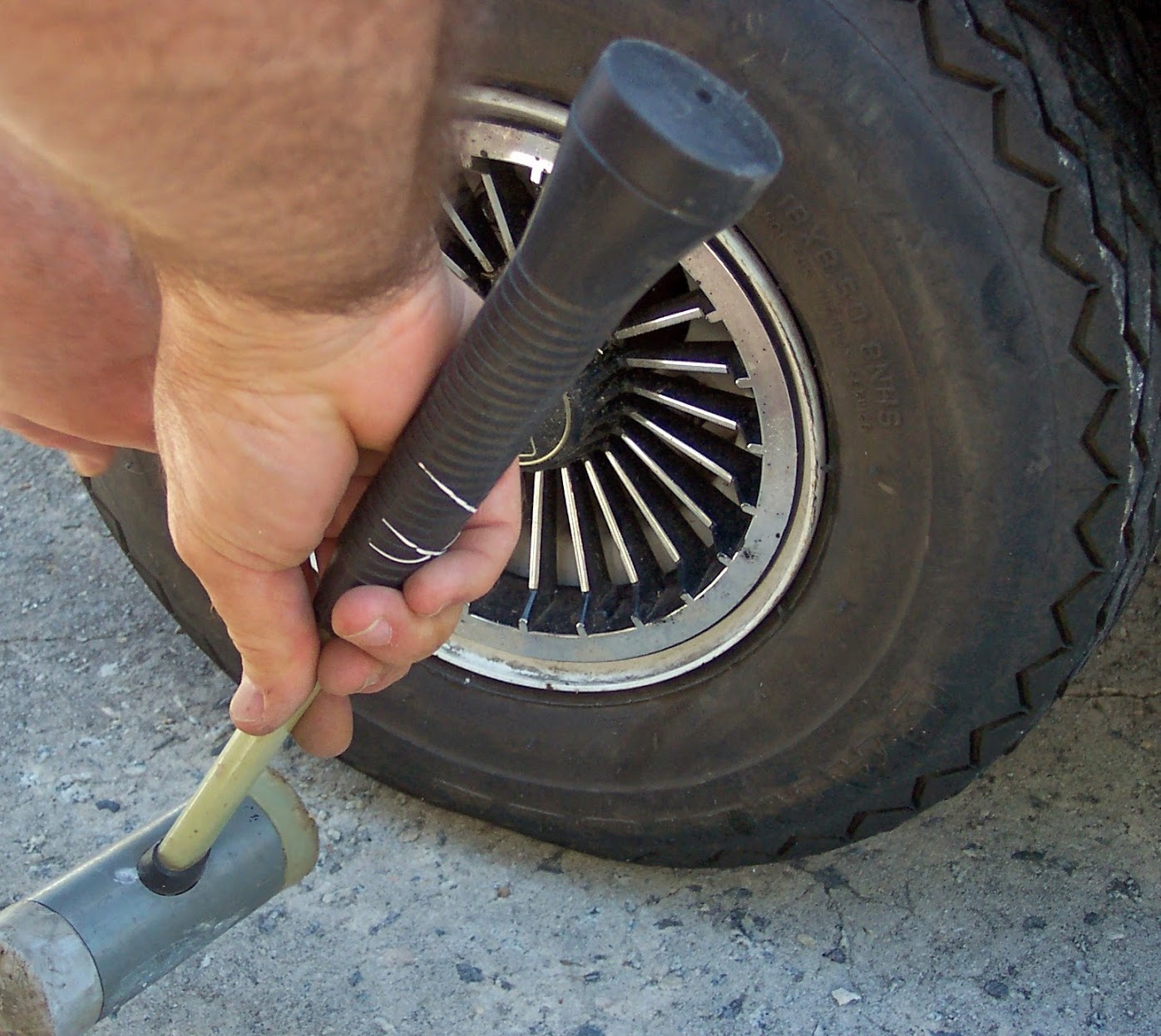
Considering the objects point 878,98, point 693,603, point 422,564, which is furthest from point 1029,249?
point 422,564

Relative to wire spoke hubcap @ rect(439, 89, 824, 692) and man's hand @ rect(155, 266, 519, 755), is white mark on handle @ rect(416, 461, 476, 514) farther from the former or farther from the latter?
wire spoke hubcap @ rect(439, 89, 824, 692)

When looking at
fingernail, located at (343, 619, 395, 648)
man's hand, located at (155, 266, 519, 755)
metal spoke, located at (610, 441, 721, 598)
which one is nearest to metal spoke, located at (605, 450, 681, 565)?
metal spoke, located at (610, 441, 721, 598)

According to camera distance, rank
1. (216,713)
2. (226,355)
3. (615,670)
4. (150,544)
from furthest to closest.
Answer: (216,713), (150,544), (615,670), (226,355)

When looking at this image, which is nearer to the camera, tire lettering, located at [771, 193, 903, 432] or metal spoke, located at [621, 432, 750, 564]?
tire lettering, located at [771, 193, 903, 432]

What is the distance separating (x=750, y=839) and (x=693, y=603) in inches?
13.4

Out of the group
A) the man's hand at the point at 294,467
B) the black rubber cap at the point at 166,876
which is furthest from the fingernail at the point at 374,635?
the black rubber cap at the point at 166,876

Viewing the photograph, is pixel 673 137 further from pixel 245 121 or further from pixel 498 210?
pixel 498 210

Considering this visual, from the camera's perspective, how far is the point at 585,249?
0.72 meters

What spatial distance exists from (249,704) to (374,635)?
0.16m

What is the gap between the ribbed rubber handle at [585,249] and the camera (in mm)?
658

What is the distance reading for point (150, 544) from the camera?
1799 mm

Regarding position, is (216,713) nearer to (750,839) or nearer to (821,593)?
(750,839)

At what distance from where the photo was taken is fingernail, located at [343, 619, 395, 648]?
103 centimetres

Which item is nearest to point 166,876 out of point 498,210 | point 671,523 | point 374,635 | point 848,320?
point 374,635
